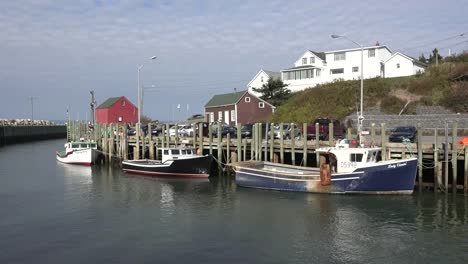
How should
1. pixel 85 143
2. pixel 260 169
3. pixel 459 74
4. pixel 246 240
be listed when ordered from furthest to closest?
1. pixel 459 74
2. pixel 85 143
3. pixel 260 169
4. pixel 246 240

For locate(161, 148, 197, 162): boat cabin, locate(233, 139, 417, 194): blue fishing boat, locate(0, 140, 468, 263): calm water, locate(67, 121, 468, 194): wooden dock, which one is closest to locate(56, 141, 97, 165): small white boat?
locate(67, 121, 468, 194): wooden dock

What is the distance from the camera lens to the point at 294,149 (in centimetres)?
3312

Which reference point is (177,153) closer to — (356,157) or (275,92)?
(356,157)

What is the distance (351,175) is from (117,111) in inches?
2757

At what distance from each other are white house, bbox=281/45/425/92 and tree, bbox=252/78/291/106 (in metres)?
4.94

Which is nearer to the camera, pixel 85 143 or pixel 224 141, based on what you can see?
pixel 224 141

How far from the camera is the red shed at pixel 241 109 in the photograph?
2793 inches

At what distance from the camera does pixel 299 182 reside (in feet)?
95.4

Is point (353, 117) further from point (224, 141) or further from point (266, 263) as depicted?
point (266, 263)

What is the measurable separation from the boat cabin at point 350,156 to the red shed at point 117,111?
221ft

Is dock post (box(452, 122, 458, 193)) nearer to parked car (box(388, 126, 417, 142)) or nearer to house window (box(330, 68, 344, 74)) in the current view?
parked car (box(388, 126, 417, 142))

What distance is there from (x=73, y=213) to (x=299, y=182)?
13533 millimetres

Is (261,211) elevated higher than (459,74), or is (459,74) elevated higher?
(459,74)

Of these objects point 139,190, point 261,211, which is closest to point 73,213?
point 139,190
